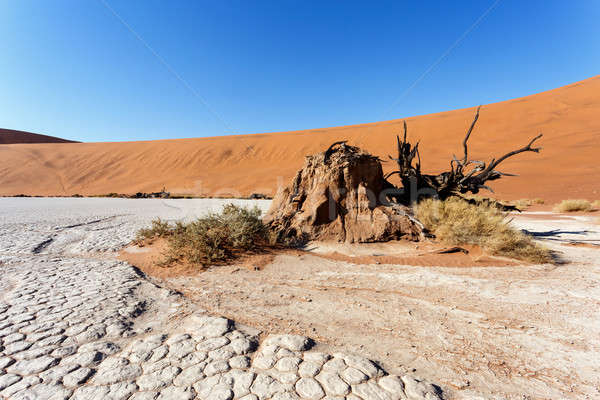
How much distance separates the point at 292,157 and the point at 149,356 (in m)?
32.8

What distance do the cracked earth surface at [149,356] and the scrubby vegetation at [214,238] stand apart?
1.22 m

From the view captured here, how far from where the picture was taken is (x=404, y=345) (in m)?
2.13

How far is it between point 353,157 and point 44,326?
552 cm

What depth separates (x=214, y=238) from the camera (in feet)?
16.0

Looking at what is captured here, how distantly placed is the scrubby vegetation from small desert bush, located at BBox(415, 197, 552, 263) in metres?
3.51

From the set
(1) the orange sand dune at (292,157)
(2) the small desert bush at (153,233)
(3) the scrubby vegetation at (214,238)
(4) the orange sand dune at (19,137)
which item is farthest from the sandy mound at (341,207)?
(4) the orange sand dune at (19,137)

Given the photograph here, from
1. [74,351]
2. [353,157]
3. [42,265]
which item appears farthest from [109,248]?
[353,157]

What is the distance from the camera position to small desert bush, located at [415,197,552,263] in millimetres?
4559

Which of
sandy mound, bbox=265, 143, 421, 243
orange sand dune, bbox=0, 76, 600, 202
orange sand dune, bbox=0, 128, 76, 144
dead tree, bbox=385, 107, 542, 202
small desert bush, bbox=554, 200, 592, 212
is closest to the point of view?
sandy mound, bbox=265, 143, 421, 243

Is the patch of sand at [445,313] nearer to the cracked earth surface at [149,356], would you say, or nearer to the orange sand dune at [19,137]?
the cracked earth surface at [149,356]

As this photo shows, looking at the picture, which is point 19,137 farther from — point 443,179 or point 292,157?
point 443,179

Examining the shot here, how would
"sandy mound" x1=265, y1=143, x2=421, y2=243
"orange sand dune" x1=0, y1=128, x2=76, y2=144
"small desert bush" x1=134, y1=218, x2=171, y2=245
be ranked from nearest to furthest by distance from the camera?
1. "sandy mound" x1=265, y1=143, x2=421, y2=243
2. "small desert bush" x1=134, y1=218, x2=171, y2=245
3. "orange sand dune" x1=0, y1=128, x2=76, y2=144

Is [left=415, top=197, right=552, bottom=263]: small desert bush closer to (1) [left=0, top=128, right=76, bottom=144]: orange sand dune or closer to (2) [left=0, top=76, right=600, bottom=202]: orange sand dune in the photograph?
(2) [left=0, top=76, right=600, bottom=202]: orange sand dune

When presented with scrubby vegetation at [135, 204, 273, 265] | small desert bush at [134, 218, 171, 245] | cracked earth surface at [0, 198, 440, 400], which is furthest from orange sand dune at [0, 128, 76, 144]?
cracked earth surface at [0, 198, 440, 400]
